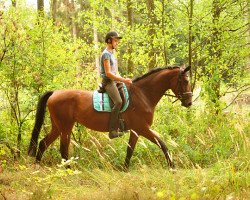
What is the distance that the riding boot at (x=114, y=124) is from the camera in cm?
764

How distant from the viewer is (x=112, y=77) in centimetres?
735

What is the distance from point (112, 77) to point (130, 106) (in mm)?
811

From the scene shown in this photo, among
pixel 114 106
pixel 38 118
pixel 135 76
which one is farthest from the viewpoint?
pixel 135 76

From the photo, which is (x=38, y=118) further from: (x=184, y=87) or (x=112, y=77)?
(x=184, y=87)

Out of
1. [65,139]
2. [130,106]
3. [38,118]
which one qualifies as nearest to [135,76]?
[130,106]

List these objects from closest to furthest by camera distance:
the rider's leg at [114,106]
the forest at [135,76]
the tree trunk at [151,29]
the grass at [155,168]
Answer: the grass at [155,168] → the rider's leg at [114,106] → the forest at [135,76] → the tree trunk at [151,29]

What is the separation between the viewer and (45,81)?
8891mm

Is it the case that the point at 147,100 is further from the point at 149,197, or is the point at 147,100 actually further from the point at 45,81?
the point at 149,197

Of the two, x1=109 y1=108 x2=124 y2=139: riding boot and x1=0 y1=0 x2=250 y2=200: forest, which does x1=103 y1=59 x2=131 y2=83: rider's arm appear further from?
x1=0 y1=0 x2=250 y2=200: forest

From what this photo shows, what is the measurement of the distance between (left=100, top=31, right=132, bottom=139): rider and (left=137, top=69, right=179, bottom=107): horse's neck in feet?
1.53

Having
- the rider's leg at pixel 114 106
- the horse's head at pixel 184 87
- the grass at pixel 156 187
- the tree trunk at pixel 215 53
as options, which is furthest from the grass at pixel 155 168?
the horse's head at pixel 184 87

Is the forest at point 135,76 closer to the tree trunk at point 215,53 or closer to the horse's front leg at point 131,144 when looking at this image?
the tree trunk at point 215,53

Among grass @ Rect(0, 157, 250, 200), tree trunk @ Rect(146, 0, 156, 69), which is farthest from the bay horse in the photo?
tree trunk @ Rect(146, 0, 156, 69)

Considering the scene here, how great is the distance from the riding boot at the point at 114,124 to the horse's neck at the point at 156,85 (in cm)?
78
